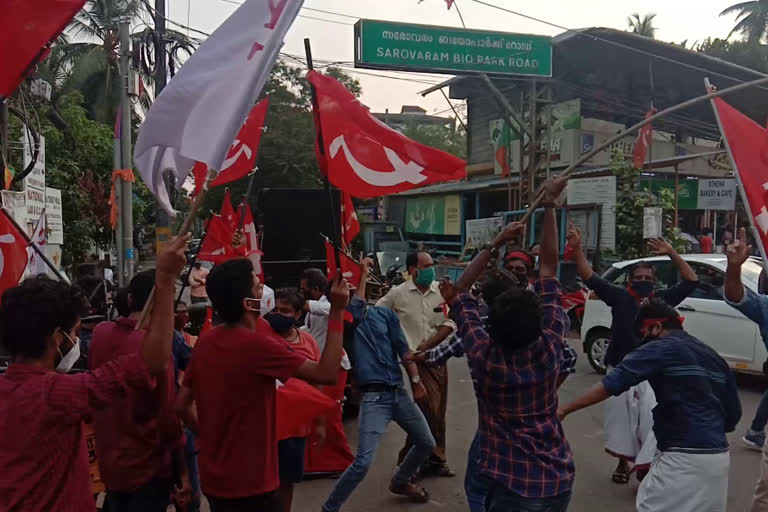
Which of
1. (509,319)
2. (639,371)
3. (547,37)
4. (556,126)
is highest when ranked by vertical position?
(547,37)

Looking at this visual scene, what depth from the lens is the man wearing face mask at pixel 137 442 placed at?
263cm

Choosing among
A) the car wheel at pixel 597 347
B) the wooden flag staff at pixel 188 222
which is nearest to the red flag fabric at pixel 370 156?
the wooden flag staff at pixel 188 222

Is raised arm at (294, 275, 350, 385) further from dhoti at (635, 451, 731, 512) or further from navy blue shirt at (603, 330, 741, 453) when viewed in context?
dhoti at (635, 451, 731, 512)

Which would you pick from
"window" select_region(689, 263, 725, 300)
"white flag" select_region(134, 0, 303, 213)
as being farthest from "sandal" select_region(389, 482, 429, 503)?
"window" select_region(689, 263, 725, 300)

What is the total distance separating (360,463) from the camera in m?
4.12

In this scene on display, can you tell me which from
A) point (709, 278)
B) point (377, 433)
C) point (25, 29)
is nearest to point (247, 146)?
point (377, 433)

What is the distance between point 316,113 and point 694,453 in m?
2.83

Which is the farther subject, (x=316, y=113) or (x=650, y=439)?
(x=650, y=439)

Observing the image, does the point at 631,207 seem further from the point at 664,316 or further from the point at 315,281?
the point at 664,316

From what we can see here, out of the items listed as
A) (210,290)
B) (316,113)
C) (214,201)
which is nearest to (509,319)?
(210,290)

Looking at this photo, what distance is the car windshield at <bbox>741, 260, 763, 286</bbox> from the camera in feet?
24.0

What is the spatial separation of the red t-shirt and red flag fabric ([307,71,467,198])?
6.82ft

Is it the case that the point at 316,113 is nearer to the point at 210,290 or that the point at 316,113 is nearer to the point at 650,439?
the point at 210,290

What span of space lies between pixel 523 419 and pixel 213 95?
1.76 m
